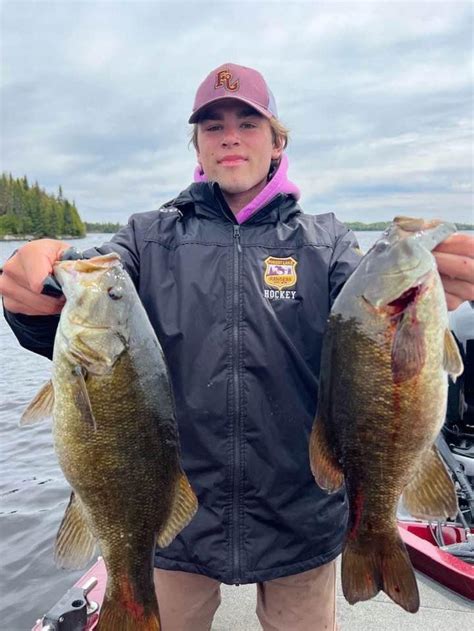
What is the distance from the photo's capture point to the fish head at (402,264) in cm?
205

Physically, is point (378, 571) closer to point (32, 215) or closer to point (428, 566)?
point (428, 566)

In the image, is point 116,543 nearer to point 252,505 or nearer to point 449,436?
point 252,505

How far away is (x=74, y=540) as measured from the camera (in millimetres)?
2312

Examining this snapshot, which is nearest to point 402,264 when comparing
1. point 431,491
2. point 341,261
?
point 341,261

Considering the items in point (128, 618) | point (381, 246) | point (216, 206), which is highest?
point (216, 206)

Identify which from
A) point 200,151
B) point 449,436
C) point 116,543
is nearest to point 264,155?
point 200,151

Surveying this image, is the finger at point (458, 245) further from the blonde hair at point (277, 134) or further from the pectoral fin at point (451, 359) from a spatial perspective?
the blonde hair at point (277, 134)

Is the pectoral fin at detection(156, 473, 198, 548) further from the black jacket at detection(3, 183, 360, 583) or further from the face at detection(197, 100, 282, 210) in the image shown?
the face at detection(197, 100, 282, 210)

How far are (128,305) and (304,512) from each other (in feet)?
4.23

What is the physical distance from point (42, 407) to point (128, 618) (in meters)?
0.87

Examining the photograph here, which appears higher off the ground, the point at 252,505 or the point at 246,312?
the point at 246,312

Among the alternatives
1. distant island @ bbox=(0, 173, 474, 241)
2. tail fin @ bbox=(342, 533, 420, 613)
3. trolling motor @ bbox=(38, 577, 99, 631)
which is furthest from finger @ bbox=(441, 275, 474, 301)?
distant island @ bbox=(0, 173, 474, 241)

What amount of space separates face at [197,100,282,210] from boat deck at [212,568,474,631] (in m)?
2.82

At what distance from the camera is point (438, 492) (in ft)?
7.24
